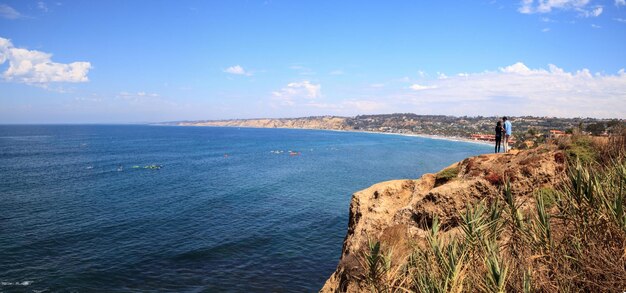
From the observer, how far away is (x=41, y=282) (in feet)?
74.2

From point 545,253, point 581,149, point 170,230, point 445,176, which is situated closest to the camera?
point 545,253

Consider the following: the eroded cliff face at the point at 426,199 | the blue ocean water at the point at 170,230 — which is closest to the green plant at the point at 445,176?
the eroded cliff face at the point at 426,199

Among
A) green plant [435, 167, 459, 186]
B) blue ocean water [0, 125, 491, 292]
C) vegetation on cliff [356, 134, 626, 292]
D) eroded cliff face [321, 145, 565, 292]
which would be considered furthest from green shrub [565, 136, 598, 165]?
blue ocean water [0, 125, 491, 292]

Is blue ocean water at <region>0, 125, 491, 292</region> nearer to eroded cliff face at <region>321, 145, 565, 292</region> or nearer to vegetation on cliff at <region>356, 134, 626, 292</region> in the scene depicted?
eroded cliff face at <region>321, 145, 565, 292</region>

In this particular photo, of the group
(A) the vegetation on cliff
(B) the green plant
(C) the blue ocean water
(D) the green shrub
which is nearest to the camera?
(A) the vegetation on cliff

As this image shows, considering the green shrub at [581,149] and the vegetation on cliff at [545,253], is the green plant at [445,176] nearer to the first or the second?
the green shrub at [581,149]

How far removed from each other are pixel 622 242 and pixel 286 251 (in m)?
24.8

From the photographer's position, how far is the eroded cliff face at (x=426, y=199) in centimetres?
1421

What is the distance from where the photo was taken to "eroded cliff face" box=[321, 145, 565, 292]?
559 inches

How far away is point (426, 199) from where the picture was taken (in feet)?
50.8

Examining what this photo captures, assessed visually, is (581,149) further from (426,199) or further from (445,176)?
(426,199)

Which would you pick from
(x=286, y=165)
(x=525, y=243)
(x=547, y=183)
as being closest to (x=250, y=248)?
(x=547, y=183)

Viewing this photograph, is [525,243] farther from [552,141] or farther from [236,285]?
[236,285]

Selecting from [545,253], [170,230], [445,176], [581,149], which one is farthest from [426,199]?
[170,230]
